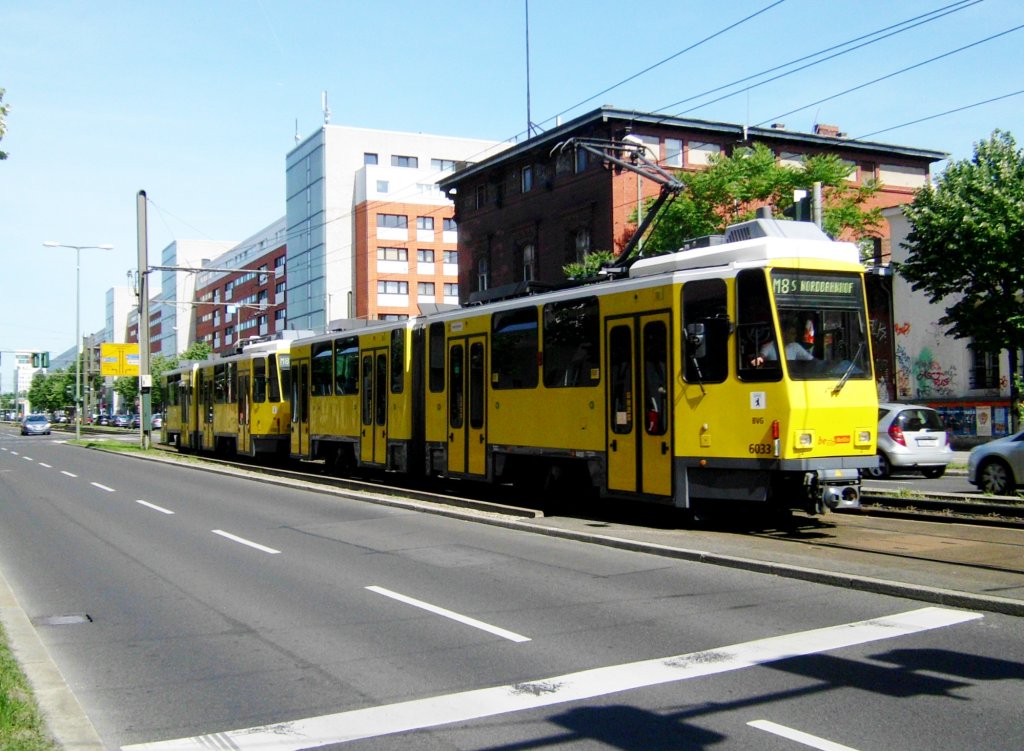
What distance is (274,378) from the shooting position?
95.5 ft

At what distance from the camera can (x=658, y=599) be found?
9117 mm

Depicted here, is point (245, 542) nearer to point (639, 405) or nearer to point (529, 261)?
point (639, 405)

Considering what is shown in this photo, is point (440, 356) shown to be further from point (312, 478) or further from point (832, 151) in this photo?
point (832, 151)

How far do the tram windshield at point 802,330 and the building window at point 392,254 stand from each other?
→ 6853cm

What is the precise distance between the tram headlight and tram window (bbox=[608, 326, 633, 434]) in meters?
2.54

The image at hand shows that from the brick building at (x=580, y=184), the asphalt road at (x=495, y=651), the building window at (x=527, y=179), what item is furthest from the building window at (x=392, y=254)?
the asphalt road at (x=495, y=651)

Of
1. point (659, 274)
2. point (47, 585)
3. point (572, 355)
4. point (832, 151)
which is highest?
point (832, 151)

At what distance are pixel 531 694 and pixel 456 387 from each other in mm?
12654

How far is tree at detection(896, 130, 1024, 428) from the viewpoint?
93.1ft

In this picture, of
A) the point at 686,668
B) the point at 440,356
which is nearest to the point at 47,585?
the point at 686,668

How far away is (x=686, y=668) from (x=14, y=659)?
4.52 metres

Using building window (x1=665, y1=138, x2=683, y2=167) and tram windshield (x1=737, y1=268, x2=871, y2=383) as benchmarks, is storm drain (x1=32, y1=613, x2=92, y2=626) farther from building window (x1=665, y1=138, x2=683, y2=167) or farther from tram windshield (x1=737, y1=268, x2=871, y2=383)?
building window (x1=665, y1=138, x2=683, y2=167)

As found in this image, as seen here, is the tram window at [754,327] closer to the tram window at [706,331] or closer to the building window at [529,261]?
the tram window at [706,331]

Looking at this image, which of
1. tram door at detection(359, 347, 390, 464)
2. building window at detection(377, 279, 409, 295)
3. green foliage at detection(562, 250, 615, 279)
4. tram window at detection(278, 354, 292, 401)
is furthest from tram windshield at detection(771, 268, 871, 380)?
building window at detection(377, 279, 409, 295)
